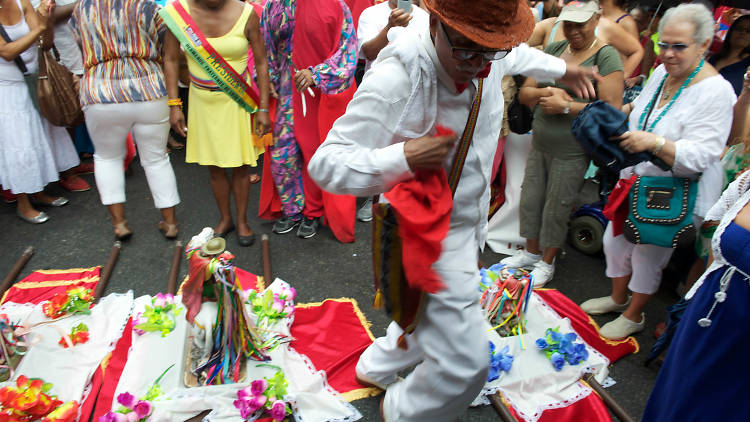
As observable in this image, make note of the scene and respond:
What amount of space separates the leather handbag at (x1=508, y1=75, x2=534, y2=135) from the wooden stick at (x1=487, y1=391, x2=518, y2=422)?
2048 millimetres

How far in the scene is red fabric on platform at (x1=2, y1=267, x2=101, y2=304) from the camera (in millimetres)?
3389

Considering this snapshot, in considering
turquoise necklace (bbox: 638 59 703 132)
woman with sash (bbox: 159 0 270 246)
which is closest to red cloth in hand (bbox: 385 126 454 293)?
turquoise necklace (bbox: 638 59 703 132)

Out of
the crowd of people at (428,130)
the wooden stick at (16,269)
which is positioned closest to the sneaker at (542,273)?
the crowd of people at (428,130)

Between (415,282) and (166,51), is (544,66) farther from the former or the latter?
(166,51)

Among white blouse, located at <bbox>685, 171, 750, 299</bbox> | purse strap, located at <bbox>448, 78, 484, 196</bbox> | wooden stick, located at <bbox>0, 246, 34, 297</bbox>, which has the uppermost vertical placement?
purse strap, located at <bbox>448, 78, 484, 196</bbox>

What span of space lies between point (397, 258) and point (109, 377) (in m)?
1.88

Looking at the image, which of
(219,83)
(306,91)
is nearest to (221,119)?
(219,83)

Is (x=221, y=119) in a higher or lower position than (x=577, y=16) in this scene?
lower

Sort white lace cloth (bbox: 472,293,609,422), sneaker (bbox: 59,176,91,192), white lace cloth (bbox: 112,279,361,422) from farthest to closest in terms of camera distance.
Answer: sneaker (bbox: 59,176,91,192) < white lace cloth (bbox: 472,293,609,422) < white lace cloth (bbox: 112,279,361,422)

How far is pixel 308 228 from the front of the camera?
4379 mm

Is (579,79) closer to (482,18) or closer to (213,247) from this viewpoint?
(482,18)

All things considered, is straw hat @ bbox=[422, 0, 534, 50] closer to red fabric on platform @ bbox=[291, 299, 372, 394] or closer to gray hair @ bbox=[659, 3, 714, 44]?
gray hair @ bbox=[659, 3, 714, 44]

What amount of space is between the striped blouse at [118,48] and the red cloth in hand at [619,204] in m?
3.20

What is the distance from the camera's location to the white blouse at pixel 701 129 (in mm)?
2697
